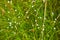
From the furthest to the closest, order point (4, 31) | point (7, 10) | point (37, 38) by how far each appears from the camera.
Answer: point (7, 10)
point (4, 31)
point (37, 38)

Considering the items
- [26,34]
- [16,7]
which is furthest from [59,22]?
[16,7]

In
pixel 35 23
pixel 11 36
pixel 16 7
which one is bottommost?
pixel 11 36

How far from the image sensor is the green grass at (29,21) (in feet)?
5.86

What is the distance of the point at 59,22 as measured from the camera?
185 centimetres

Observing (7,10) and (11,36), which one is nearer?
(11,36)

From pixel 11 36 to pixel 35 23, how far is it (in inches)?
11.0

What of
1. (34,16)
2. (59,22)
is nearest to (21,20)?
(34,16)

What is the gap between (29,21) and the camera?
1877 mm

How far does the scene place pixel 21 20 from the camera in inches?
73.1

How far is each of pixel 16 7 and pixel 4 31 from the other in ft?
0.97

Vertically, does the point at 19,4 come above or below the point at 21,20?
above

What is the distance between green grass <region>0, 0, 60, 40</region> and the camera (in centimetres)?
179

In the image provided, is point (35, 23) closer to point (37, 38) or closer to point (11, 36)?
point (37, 38)

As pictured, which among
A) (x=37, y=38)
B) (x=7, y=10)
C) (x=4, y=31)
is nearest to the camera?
(x=37, y=38)
